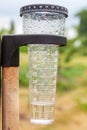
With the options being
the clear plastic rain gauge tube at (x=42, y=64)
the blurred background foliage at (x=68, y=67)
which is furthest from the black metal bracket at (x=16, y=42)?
the blurred background foliage at (x=68, y=67)

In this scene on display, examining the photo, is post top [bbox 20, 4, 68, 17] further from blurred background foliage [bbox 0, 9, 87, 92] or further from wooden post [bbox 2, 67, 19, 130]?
blurred background foliage [bbox 0, 9, 87, 92]

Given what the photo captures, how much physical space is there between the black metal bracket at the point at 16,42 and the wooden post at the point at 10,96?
22 millimetres

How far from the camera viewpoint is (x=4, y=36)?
3.36ft

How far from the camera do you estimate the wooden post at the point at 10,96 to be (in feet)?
3.42

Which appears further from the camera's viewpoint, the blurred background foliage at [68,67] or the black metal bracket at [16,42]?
the blurred background foliage at [68,67]

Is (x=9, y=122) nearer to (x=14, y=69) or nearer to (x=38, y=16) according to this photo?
(x=14, y=69)

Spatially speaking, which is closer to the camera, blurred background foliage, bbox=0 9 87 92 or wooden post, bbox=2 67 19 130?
wooden post, bbox=2 67 19 130

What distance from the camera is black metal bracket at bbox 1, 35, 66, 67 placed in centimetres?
100

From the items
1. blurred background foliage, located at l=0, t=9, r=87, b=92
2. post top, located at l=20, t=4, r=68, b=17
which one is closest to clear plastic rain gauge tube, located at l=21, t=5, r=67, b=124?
post top, located at l=20, t=4, r=68, b=17

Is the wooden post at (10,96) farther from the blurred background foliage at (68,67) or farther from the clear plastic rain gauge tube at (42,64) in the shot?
the blurred background foliage at (68,67)

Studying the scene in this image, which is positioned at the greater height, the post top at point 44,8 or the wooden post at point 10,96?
the post top at point 44,8

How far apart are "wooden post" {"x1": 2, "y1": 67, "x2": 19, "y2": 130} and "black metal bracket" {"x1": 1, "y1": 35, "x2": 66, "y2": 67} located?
22mm

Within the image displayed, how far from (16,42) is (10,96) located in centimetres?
13

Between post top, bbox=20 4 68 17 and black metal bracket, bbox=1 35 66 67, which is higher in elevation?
post top, bbox=20 4 68 17
